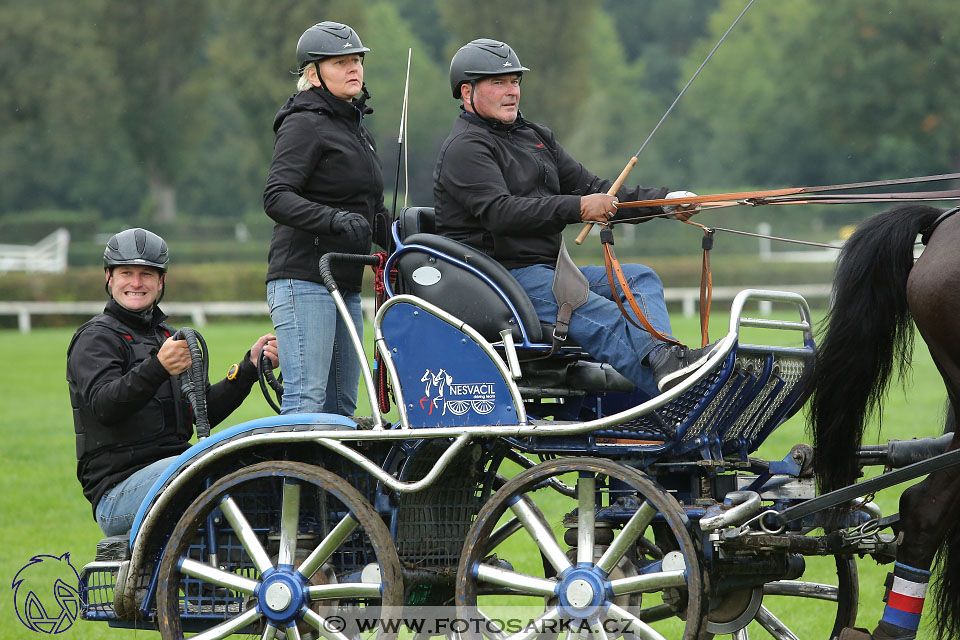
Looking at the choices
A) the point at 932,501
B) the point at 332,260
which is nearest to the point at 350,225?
the point at 332,260

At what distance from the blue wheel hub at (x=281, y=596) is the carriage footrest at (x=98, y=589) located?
0.62 metres

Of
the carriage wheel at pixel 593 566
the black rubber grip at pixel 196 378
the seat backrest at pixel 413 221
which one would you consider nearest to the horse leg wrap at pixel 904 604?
the carriage wheel at pixel 593 566

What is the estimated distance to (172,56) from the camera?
164 ft

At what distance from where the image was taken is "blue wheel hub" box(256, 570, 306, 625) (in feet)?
16.3

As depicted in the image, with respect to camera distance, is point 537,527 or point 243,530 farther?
point 243,530

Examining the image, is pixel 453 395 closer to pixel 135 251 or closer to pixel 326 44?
pixel 135 251

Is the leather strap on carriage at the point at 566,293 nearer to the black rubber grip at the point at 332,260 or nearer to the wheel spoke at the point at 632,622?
the black rubber grip at the point at 332,260

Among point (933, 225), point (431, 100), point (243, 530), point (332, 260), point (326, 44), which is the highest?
point (431, 100)

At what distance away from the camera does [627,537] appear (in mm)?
4691

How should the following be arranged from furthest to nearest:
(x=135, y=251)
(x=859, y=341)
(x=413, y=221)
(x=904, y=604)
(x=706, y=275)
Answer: (x=135, y=251) → (x=413, y=221) → (x=859, y=341) → (x=706, y=275) → (x=904, y=604)

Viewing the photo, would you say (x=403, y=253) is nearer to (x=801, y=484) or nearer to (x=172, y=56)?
(x=801, y=484)

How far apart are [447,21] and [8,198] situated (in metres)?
18.9

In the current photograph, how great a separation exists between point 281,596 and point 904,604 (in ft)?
7.57

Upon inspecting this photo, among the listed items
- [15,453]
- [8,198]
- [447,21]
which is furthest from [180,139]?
[15,453]
